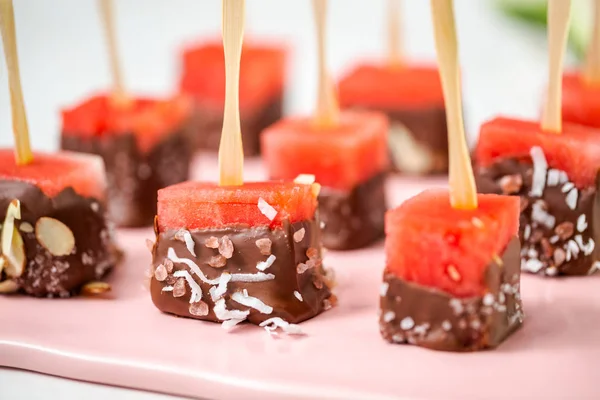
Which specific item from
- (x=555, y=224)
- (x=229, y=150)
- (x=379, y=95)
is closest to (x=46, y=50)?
(x=379, y=95)

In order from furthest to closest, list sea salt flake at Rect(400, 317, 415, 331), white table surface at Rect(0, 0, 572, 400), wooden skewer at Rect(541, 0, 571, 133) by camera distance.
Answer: white table surface at Rect(0, 0, 572, 400) → wooden skewer at Rect(541, 0, 571, 133) → sea salt flake at Rect(400, 317, 415, 331)

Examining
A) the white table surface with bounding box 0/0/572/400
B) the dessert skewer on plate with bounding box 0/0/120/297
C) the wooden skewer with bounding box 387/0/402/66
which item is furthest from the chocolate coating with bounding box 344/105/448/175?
the dessert skewer on plate with bounding box 0/0/120/297

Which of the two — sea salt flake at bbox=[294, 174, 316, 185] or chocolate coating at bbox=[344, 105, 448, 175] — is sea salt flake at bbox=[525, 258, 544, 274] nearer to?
sea salt flake at bbox=[294, 174, 316, 185]

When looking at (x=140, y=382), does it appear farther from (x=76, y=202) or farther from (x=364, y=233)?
(x=364, y=233)

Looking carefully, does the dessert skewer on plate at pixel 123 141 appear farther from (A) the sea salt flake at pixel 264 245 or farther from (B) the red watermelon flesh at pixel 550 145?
(B) the red watermelon flesh at pixel 550 145

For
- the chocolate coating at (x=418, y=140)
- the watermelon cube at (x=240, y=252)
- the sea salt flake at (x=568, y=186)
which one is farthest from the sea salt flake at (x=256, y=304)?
the chocolate coating at (x=418, y=140)

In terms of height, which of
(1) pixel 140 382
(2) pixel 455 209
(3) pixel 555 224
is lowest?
(1) pixel 140 382

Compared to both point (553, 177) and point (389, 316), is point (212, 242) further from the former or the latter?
point (553, 177)
